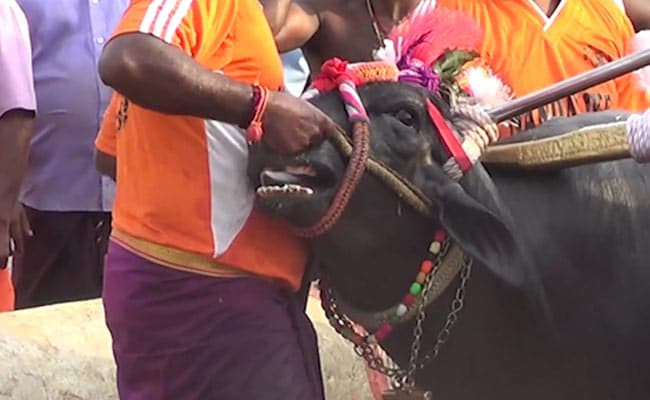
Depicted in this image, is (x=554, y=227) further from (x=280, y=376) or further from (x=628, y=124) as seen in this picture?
(x=280, y=376)

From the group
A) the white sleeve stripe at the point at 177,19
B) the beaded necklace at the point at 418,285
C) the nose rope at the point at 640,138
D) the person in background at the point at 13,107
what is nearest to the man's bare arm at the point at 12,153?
the person in background at the point at 13,107

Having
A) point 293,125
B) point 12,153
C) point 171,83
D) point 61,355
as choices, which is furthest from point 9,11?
point 293,125

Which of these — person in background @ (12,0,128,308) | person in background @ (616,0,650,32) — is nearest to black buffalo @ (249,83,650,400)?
person in background @ (616,0,650,32)

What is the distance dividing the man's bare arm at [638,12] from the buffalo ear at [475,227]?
144cm

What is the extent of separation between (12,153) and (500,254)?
90.4 inches

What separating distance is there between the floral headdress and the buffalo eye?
3.5 inches

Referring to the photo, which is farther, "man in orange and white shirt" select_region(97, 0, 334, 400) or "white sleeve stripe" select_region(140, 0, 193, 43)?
"man in orange and white shirt" select_region(97, 0, 334, 400)

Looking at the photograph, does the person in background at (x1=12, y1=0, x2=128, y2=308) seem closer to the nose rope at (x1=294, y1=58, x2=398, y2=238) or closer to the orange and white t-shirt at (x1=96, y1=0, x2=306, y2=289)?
the orange and white t-shirt at (x1=96, y1=0, x2=306, y2=289)

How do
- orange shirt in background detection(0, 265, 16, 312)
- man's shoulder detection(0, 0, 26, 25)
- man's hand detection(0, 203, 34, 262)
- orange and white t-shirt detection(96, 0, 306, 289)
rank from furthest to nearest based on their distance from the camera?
orange shirt in background detection(0, 265, 16, 312) < man's hand detection(0, 203, 34, 262) < man's shoulder detection(0, 0, 26, 25) < orange and white t-shirt detection(96, 0, 306, 289)

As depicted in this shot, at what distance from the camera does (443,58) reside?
2.80m

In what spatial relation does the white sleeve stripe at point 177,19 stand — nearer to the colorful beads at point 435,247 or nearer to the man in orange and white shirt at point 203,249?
the man in orange and white shirt at point 203,249

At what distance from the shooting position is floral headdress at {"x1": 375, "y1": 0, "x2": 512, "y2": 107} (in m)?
2.76

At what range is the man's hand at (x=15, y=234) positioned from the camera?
4633 millimetres

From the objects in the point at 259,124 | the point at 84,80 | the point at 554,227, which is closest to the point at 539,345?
the point at 554,227
